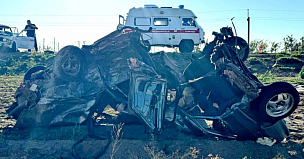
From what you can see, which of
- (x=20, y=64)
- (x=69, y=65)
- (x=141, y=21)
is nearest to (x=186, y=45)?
(x=141, y=21)

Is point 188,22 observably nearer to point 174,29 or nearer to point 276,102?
point 174,29

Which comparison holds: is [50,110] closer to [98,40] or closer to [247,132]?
[98,40]

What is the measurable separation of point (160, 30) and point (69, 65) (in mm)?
10975

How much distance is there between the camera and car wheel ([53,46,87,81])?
16.8ft

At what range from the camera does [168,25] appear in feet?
51.1

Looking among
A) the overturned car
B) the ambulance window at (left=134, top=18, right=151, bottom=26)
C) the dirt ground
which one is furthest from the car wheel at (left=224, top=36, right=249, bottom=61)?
the ambulance window at (left=134, top=18, right=151, bottom=26)

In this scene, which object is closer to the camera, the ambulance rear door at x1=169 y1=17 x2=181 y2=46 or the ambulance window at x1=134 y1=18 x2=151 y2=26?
the ambulance rear door at x1=169 y1=17 x2=181 y2=46

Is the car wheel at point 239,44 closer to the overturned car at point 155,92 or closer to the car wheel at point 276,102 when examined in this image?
the overturned car at point 155,92

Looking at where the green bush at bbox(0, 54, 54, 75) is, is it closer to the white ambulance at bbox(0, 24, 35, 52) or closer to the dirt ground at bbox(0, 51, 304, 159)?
the white ambulance at bbox(0, 24, 35, 52)

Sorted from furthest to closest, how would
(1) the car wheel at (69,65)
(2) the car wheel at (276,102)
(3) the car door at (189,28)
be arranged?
1. (3) the car door at (189,28)
2. (1) the car wheel at (69,65)
3. (2) the car wheel at (276,102)

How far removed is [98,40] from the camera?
541 centimetres

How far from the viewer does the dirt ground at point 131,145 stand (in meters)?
3.78

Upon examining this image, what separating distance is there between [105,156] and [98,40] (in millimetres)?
2533

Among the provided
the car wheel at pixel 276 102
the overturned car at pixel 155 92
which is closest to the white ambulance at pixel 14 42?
the overturned car at pixel 155 92
